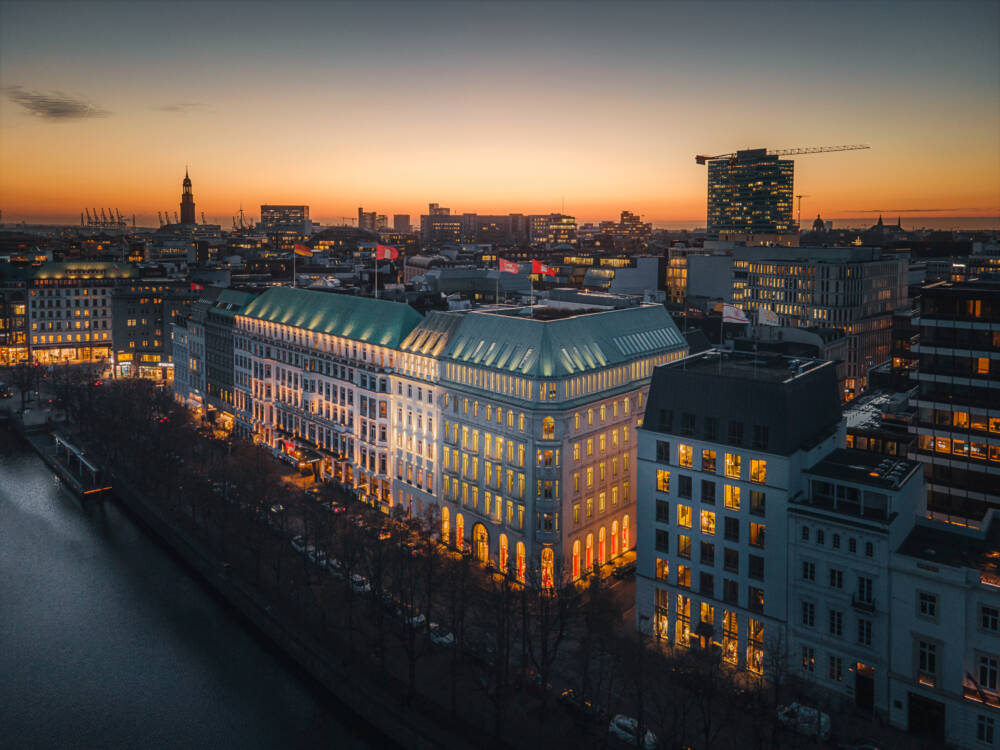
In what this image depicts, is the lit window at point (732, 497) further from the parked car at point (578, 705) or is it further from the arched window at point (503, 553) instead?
the arched window at point (503, 553)

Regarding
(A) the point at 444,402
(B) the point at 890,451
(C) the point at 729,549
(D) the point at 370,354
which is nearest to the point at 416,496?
(A) the point at 444,402

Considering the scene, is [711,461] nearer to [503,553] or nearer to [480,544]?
[503,553]

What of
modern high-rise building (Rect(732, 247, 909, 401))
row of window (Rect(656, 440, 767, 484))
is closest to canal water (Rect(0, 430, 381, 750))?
row of window (Rect(656, 440, 767, 484))

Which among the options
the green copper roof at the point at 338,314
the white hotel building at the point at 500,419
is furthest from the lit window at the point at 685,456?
the green copper roof at the point at 338,314

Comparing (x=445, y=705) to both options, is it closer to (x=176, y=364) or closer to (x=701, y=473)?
(x=701, y=473)

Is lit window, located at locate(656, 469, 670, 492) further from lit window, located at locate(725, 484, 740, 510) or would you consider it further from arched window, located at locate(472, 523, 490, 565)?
arched window, located at locate(472, 523, 490, 565)

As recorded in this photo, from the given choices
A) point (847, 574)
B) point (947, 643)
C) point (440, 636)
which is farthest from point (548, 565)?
point (947, 643)
